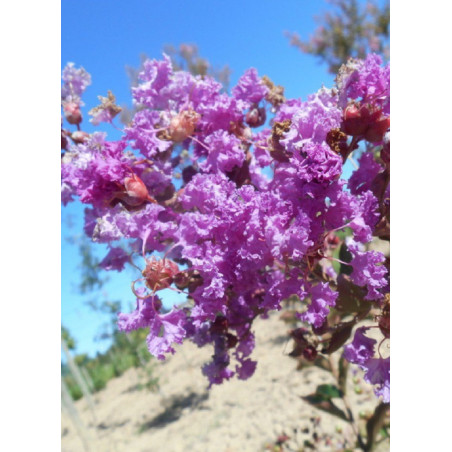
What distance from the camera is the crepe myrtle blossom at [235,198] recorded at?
773mm

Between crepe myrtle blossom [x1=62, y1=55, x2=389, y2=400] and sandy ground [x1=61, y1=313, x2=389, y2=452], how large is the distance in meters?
1.31

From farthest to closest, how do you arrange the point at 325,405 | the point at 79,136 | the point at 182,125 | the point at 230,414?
the point at 230,414 < the point at 325,405 < the point at 79,136 < the point at 182,125

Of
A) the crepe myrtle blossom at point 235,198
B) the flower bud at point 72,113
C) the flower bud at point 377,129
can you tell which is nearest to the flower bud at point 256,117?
the crepe myrtle blossom at point 235,198

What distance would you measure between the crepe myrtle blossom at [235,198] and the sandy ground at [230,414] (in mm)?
1305

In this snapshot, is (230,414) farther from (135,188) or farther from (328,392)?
(135,188)

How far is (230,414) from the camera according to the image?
379 cm

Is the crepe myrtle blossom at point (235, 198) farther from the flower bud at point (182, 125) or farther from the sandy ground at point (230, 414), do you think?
the sandy ground at point (230, 414)

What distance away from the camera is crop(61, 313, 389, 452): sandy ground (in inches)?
113

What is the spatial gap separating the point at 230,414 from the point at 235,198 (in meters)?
3.44

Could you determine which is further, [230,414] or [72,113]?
[230,414]

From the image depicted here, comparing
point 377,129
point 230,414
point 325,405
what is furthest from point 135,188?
point 230,414

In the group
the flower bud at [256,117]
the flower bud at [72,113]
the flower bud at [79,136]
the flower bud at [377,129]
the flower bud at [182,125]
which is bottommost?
the flower bud at [377,129]
